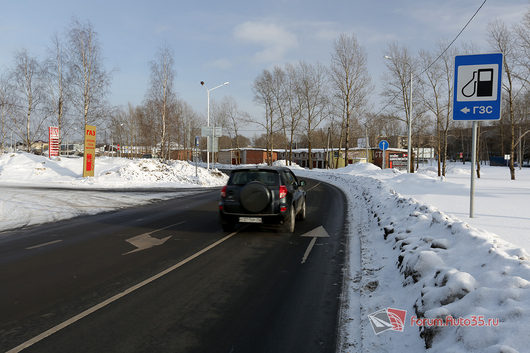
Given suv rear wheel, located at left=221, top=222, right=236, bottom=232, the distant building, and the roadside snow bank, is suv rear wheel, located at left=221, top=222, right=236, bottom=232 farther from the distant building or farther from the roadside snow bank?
the distant building

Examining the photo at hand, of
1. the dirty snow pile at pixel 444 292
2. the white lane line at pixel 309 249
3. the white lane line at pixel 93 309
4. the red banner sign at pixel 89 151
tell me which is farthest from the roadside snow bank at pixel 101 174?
the dirty snow pile at pixel 444 292

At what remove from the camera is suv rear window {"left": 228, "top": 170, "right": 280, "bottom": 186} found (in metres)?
8.90

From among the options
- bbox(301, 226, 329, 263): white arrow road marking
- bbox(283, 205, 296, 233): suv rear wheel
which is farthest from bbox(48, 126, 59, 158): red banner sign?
bbox(301, 226, 329, 263): white arrow road marking

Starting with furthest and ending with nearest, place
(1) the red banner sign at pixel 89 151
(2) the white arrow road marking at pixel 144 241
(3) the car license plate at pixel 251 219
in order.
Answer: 1. (1) the red banner sign at pixel 89 151
2. (3) the car license plate at pixel 251 219
3. (2) the white arrow road marking at pixel 144 241

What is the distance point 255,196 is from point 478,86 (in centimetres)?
595

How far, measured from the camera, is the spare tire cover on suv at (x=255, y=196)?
324 inches

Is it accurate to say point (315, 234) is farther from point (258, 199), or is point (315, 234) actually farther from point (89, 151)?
point (89, 151)

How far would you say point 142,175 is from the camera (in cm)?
2694

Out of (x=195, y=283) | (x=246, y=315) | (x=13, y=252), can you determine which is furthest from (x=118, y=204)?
(x=246, y=315)

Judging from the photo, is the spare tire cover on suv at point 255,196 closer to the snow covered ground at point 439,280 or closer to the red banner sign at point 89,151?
the snow covered ground at point 439,280

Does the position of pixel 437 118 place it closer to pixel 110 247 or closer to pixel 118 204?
pixel 118 204

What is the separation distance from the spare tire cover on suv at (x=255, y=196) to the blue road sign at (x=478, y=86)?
5.05 m

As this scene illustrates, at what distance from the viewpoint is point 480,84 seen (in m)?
7.49

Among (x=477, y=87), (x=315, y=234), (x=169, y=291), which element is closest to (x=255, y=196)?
(x=315, y=234)
